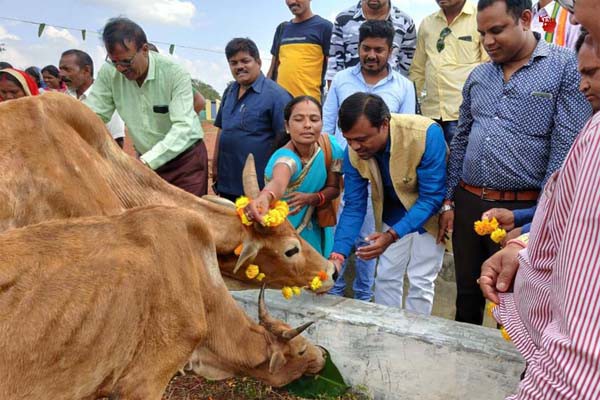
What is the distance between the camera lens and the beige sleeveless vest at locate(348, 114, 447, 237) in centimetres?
376

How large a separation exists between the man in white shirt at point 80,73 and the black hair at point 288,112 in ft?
6.44

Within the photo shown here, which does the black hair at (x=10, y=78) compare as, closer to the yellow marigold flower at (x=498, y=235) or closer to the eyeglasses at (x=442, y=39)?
the eyeglasses at (x=442, y=39)

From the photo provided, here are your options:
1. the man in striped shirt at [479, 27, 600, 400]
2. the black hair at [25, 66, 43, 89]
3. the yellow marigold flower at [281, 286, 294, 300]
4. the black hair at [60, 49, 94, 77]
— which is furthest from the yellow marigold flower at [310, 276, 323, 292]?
the black hair at [25, 66, 43, 89]

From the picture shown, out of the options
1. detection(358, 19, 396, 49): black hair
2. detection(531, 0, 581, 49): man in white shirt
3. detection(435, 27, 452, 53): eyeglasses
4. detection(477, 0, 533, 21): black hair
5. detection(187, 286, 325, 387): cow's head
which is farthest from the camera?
detection(435, 27, 452, 53): eyeglasses

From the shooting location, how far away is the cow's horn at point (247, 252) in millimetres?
3342

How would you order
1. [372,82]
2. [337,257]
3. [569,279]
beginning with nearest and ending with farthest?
1. [569,279]
2. [337,257]
3. [372,82]

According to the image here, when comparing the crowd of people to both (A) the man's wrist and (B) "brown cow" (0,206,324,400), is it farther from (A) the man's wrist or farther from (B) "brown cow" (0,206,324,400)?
(B) "brown cow" (0,206,324,400)

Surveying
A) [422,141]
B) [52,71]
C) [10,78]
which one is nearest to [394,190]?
[422,141]

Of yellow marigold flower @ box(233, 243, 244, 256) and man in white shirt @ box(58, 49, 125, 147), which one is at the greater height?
man in white shirt @ box(58, 49, 125, 147)

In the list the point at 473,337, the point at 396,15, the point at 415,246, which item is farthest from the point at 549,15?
the point at 473,337

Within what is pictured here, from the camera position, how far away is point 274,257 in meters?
3.60

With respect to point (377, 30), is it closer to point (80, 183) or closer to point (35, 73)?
point (80, 183)

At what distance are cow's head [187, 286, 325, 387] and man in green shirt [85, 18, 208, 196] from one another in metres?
1.91

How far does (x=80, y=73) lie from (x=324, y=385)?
4244 mm
